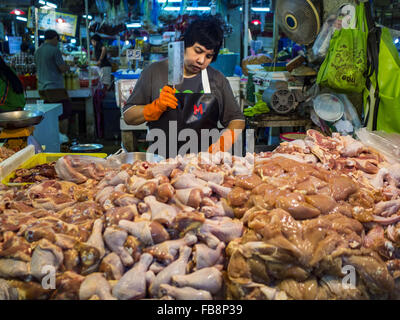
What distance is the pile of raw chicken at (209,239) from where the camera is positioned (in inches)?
60.1

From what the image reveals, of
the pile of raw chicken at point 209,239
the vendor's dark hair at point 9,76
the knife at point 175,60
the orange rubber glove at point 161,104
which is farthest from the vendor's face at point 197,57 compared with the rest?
the vendor's dark hair at point 9,76

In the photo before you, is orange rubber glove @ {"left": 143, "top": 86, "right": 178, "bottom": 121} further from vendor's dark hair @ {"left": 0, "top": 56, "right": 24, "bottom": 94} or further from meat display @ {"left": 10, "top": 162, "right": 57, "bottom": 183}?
vendor's dark hair @ {"left": 0, "top": 56, "right": 24, "bottom": 94}

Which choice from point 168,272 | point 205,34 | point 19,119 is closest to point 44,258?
point 168,272

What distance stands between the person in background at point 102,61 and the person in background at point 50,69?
228 centimetres

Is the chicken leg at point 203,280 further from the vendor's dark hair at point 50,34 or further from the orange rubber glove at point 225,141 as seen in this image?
the vendor's dark hair at point 50,34

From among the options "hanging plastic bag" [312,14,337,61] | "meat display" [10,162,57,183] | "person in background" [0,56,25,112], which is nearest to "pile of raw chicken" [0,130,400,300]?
"meat display" [10,162,57,183]

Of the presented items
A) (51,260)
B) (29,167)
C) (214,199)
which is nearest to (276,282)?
(214,199)

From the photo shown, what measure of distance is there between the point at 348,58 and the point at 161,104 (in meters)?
2.45

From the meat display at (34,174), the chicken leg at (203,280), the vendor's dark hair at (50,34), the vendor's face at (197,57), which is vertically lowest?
the chicken leg at (203,280)

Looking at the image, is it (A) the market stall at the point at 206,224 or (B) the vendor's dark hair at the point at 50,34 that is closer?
(A) the market stall at the point at 206,224

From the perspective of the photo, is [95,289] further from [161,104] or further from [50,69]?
[50,69]

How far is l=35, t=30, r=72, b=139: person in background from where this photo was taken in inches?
346

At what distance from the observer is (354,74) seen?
4387 mm

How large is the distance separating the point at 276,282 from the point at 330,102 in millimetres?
3684
